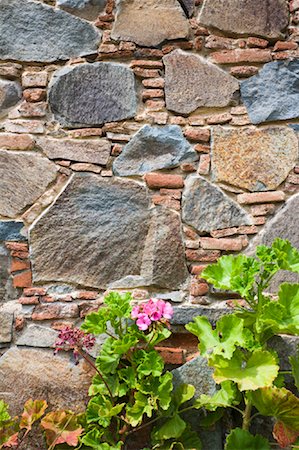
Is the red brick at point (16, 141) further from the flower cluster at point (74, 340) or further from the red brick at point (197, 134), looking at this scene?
the flower cluster at point (74, 340)

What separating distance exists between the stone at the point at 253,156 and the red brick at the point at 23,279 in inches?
31.9

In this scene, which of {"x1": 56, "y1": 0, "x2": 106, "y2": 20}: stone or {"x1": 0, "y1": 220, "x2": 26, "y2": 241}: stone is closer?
{"x1": 0, "y1": 220, "x2": 26, "y2": 241}: stone

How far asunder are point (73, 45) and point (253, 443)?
5.33 feet

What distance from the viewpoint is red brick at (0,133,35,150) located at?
2076 mm

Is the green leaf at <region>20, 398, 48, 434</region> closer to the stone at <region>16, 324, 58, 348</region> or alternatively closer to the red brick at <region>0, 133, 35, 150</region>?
the stone at <region>16, 324, 58, 348</region>

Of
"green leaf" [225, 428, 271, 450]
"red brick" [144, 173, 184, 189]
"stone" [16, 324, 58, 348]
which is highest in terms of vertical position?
"red brick" [144, 173, 184, 189]

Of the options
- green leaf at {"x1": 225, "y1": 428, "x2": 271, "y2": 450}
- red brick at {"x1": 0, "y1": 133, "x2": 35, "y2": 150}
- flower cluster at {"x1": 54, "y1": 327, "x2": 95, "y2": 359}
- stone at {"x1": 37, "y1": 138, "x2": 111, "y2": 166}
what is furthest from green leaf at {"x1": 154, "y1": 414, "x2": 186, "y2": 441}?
red brick at {"x1": 0, "y1": 133, "x2": 35, "y2": 150}

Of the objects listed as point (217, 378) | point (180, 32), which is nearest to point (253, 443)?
point (217, 378)

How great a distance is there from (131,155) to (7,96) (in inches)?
21.3

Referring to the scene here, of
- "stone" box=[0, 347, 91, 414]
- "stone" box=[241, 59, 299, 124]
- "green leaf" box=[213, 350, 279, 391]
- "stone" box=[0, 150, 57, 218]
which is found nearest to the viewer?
"green leaf" box=[213, 350, 279, 391]

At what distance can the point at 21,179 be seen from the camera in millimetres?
2059

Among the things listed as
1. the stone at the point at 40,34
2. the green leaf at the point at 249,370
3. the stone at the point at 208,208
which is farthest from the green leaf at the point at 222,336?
the stone at the point at 40,34

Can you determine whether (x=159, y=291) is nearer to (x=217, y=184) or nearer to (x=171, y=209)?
(x=171, y=209)

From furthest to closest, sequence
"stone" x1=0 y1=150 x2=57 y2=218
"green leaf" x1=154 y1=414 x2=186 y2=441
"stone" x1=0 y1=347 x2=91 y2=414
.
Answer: "stone" x1=0 y1=150 x2=57 y2=218, "stone" x1=0 y1=347 x2=91 y2=414, "green leaf" x1=154 y1=414 x2=186 y2=441
